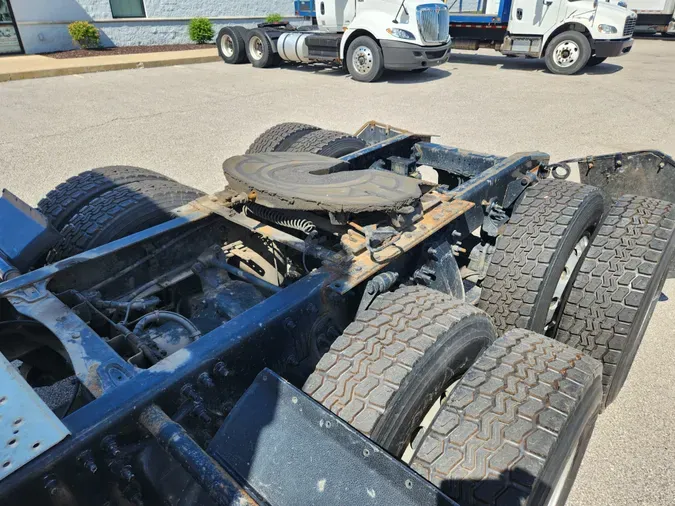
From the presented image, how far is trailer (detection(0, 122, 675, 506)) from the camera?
1.40 metres

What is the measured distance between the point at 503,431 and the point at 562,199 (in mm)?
1624

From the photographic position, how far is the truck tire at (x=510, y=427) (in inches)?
61.9

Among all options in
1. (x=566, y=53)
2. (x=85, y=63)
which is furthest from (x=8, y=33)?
(x=566, y=53)

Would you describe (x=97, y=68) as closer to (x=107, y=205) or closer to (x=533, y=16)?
(x=533, y=16)

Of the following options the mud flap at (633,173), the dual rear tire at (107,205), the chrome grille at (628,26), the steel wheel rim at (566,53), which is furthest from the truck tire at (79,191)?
the chrome grille at (628,26)

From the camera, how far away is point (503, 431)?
166 centimetres

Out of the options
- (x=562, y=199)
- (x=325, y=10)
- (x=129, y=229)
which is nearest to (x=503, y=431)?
(x=562, y=199)

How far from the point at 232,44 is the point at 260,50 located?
1.12m

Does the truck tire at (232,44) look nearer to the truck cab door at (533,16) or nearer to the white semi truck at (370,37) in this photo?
the white semi truck at (370,37)

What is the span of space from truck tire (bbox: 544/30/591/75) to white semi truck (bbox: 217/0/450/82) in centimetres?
308

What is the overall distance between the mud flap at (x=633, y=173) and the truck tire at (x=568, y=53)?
11.4 metres

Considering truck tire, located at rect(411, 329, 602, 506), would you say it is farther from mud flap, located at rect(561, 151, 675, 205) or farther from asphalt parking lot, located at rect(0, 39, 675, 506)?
mud flap, located at rect(561, 151, 675, 205)

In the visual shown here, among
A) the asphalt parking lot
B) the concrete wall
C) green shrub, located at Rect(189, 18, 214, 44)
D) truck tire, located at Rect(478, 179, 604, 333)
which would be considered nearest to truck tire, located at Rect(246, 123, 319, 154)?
the asphalt parking lot

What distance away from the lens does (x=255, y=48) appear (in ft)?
50.1
